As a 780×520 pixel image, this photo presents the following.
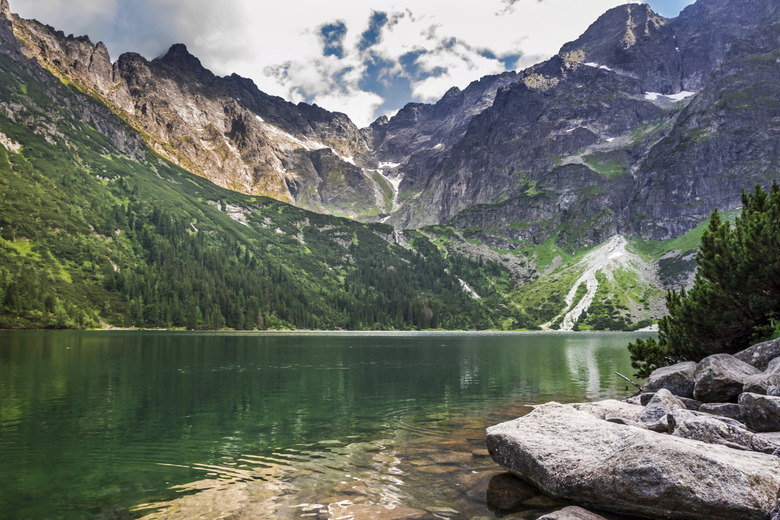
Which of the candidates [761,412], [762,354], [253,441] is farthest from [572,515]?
[762,354]

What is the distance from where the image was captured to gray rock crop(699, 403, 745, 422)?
2114 cm

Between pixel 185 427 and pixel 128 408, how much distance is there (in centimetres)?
985

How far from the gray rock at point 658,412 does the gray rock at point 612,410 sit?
121 cm

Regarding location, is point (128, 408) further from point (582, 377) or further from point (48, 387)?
point (582, 377)

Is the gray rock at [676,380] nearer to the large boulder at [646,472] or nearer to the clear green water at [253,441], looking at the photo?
the clear green water at [253,441]

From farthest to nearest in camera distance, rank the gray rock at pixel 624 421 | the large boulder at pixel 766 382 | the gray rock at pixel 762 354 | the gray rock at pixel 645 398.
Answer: the gray rock at pixel 645 398 < the gray rock at pixel 762 354 < the large boulder at pixel 766 382 < the gray rock at pixel 624 421

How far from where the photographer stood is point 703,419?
52.8 ft

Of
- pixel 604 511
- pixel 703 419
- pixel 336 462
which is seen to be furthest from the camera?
pixel 336 462

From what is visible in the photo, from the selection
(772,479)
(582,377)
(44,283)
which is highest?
(44,283)

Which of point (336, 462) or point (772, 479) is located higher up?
point (772, 479)

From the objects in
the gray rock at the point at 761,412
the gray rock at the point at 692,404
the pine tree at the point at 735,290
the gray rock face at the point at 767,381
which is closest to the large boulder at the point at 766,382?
the gray rock face at the point at 767,381

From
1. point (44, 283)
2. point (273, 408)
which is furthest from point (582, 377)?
point (44, 283)

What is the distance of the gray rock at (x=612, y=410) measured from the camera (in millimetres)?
23541

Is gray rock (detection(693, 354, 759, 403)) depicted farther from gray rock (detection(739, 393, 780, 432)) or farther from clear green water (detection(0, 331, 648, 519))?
clear green water (detection(0, 331, 648, 519))
